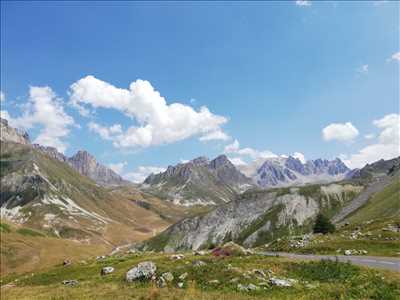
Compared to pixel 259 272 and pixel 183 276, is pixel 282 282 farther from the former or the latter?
pixel 183 276

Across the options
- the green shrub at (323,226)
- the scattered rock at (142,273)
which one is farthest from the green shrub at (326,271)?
the green shrub at (323,226)

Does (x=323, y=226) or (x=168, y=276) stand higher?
(x=323, y=226)

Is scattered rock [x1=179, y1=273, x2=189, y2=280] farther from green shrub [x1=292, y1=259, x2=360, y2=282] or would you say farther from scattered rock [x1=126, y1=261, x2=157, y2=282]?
green shrub [x1=292, y1=259, x2=360, y2=282]

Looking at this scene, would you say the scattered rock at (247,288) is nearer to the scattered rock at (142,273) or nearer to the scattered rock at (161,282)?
the scattered rock at (161,282)

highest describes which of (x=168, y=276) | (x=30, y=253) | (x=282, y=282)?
(x=168, y=276)

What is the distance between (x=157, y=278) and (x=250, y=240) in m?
147

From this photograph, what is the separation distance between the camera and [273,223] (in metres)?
183

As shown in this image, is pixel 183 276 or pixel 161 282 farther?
pixel 183 276

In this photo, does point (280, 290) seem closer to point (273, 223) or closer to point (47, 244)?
point (273, 223)

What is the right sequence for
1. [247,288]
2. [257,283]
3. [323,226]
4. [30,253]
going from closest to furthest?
[247,288] < [257,283] < [323,226] < [30,253]

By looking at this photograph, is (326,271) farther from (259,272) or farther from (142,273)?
(142,273)

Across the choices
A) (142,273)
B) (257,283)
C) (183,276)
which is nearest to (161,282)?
(183,276)

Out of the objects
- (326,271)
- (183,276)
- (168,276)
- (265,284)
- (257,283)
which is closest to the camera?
(265,284)

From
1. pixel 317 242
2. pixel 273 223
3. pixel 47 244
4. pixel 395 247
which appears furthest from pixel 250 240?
pixel 395 247
